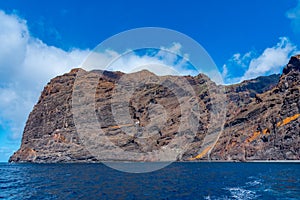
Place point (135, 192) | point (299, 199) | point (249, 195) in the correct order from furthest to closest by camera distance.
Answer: point (135, 192) → point (249, 195) → point (299, 199)

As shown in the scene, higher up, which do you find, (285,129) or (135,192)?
(285,129)

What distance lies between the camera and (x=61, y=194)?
4381 centimetres

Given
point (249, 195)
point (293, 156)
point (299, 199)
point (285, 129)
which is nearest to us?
point (299, 199)

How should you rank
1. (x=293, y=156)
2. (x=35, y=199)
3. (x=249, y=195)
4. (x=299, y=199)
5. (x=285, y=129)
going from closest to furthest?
(x=299, y=199)
(x=35, y=199)
(x=249, y=195)
(x=293, y=156)
(x=285, y=129)

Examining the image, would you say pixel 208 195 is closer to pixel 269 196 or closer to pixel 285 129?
pixel 269 196

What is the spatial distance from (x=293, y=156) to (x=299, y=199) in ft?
536

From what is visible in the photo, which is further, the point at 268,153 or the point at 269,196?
the point at 268,153

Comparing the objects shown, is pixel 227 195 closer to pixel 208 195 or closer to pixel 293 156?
pixel 208 195

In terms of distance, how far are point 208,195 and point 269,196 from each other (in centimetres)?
810

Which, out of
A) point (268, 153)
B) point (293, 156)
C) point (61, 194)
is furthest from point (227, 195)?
point (268, 153)

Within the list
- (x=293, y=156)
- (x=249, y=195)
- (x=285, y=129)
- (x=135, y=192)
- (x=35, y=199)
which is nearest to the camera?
(x=35, y=199)

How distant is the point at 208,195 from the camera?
4225 centimetres

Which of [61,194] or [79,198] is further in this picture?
[61,194]

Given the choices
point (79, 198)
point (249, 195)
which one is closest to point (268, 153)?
point (249, 195)
